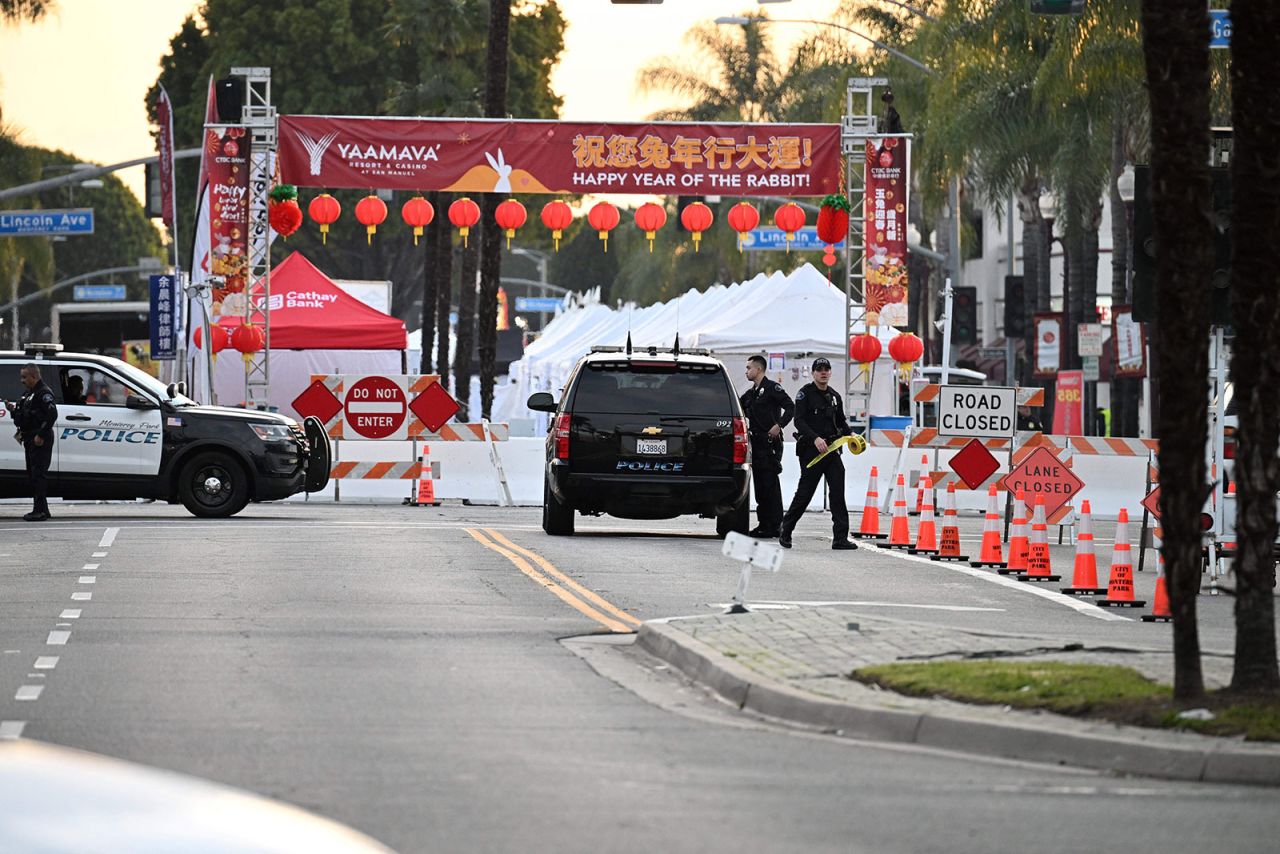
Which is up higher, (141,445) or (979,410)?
(979,410)

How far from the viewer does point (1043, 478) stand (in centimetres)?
2105

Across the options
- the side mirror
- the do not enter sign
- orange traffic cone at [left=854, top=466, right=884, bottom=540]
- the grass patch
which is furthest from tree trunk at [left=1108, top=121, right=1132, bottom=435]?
the grass patch

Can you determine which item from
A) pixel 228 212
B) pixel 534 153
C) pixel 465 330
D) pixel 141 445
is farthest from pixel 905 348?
pixel 465 330

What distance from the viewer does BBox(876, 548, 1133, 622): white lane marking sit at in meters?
16.7

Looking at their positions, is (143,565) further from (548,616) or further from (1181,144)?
(1181,144)

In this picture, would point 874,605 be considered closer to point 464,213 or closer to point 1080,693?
point 1080,693

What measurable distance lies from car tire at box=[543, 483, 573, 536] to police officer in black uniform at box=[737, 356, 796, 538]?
1952 millimetres

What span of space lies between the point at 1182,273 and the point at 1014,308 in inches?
1669

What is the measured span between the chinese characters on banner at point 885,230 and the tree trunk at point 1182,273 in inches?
997

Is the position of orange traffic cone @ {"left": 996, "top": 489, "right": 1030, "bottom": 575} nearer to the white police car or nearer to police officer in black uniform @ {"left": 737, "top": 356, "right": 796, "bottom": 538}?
police officer in black uniform @ {"left": 737, "top": 356, "right": 796, "bottom": 538}

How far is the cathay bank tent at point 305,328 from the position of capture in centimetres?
4666

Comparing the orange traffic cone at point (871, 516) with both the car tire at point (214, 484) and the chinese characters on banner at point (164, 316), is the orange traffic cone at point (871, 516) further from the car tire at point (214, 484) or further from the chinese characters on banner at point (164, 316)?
the chinese characters on banner at point (164, 316)

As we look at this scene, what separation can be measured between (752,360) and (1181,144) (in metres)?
13.4

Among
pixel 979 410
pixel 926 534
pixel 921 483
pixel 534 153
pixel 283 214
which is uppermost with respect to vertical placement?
pixel 534 153
